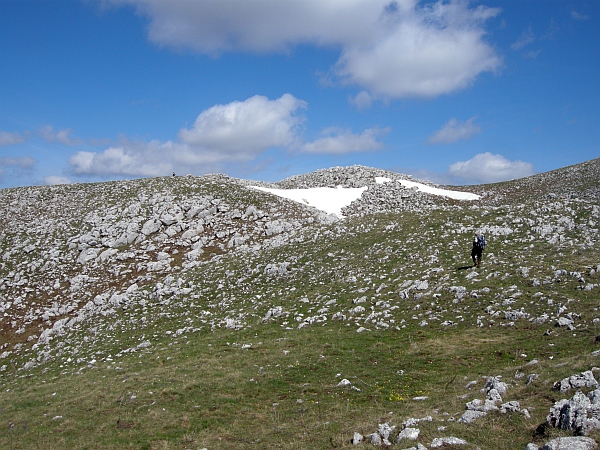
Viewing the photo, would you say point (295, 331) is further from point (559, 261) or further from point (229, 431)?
point (559, 261)

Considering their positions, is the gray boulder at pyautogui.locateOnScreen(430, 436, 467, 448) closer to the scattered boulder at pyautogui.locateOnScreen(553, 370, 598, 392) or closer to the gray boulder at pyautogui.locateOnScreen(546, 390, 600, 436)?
the gray boulder at pyautogui.locateOnScreen(546, 390, 600, 436)

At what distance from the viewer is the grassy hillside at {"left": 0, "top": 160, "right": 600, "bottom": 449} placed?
14719mm

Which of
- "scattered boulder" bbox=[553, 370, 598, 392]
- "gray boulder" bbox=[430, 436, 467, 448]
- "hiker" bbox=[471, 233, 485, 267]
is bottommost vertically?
"gray boulder" bbox=[430, 436, 467, 448]

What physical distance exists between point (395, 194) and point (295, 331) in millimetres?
40501

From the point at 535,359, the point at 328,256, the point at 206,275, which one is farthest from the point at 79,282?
the point at 535,359

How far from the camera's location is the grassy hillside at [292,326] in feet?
48.3

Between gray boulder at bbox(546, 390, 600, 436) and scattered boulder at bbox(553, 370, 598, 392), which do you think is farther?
scattered boulder at bbox(553, 370, 598, 392)

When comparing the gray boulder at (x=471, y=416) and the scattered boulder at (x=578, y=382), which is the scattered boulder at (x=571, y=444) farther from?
the scattered boulder at (x=578, y=382)

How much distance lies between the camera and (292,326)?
2584 centimetres

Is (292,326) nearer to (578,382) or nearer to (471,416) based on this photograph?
(471,416)

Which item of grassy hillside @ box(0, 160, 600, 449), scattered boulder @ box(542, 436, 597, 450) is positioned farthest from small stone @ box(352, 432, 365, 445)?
scattered boulder @ box(542, 436, 597, 450)

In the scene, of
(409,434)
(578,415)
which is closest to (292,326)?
(409,434)

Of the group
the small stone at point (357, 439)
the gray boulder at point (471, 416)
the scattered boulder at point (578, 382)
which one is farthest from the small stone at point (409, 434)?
the scattered boulder at point (578, 382)

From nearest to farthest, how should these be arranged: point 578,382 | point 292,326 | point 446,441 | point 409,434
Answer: point 446,441 < point 409,434 < point 578,382 < point 292,326
